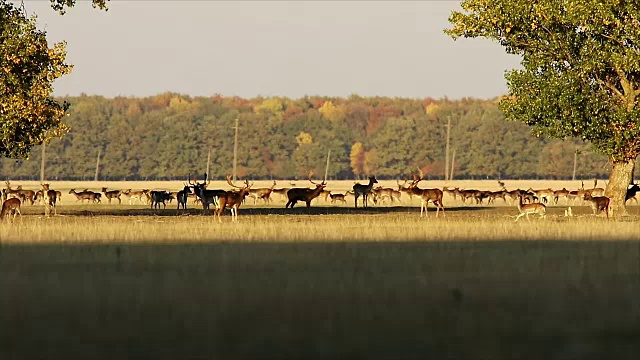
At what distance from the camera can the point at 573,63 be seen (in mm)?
42562

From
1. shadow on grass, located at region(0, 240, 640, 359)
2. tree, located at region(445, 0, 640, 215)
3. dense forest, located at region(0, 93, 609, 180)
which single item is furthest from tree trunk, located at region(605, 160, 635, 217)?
dense forest, located at region(0, 93, 609, 180)

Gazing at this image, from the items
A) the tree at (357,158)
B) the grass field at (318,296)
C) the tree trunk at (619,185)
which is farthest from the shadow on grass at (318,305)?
the tree at (357,158)

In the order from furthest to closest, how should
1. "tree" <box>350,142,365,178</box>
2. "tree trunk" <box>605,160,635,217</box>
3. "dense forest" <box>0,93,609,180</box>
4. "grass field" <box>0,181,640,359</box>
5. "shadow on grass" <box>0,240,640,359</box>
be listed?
"tree" <box>350,142,365,178</box> → "dense forest" <box>0,93,609,180</box> → "tree trunk" <box>605,160,635,217</box> → "grass field" <box>0,181,640,359</box> → "shadow on grass" <box>0,240,640,359</box>

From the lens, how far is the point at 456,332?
14.0 m

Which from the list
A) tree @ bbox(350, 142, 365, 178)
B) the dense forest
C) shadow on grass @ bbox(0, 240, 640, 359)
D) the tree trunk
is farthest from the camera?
tree @ bbox(350, 142, 365, 178)

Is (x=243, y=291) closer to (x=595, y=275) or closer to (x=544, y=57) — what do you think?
(x=595, y=275)

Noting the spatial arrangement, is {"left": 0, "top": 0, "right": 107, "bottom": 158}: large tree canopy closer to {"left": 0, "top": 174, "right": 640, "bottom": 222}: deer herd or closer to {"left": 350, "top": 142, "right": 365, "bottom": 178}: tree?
{"left": 0, "top": 174, "right": 640, "bottom": 222}: deer herd

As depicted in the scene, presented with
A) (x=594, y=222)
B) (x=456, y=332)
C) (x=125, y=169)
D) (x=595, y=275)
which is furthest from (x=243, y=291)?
(x=125, y=169)

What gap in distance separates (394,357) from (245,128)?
17472 cm

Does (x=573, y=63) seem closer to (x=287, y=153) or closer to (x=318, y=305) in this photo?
(x=318, y=305)

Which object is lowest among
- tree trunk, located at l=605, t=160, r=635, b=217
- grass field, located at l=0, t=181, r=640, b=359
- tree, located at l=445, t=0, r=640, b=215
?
grass field, located at l=0, t=181, r=640, b=359

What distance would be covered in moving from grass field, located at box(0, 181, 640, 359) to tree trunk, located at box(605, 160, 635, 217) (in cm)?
1451

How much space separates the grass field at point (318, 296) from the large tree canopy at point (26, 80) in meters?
8.66

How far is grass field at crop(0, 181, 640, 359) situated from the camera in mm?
13117
